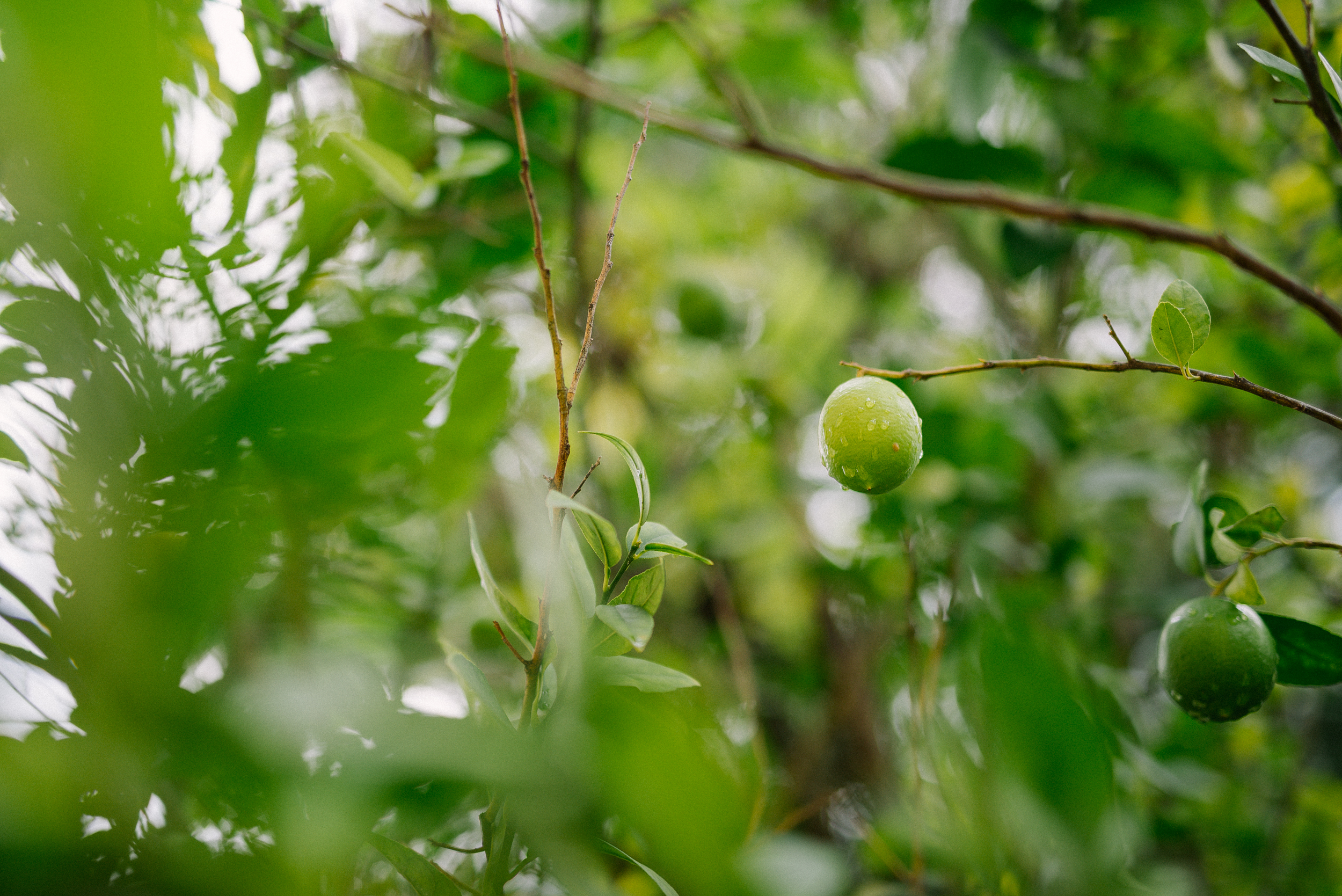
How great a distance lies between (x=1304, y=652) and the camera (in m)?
0.50

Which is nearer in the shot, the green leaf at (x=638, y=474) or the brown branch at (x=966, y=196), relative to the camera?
the green leaf at (x=638, y=474)

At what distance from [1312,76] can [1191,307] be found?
0.60 feet

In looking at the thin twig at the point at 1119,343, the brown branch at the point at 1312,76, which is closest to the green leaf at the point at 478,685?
the thin twig at the point at 1119,343

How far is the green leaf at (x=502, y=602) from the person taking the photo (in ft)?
1.33

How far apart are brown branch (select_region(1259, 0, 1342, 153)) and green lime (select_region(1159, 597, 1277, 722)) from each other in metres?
0.30

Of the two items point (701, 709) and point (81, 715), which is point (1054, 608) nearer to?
point (701, 709)

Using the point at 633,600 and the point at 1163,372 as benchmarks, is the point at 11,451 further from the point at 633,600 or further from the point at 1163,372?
the point at 1163,372

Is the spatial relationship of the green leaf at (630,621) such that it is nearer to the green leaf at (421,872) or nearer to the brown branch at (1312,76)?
the green leaf at (421,872)

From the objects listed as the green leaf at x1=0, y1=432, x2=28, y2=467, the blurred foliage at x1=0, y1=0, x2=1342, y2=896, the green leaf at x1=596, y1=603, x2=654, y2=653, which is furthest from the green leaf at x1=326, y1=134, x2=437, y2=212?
the green leaf at x1=596, y1=603, x2=654, y2=653

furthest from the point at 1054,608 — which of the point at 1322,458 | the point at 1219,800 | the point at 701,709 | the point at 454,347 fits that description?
the point at 1322,458

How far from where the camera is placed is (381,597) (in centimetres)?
85

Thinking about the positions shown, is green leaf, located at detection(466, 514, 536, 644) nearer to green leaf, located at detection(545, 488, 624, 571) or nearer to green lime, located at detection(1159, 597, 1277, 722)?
green leaf, located at detection(545, 488, 624, 571)

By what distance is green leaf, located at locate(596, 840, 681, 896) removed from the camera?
36 centimetres

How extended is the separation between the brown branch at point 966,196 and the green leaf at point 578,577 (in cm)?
41
